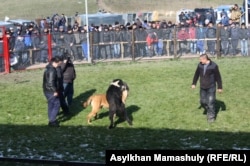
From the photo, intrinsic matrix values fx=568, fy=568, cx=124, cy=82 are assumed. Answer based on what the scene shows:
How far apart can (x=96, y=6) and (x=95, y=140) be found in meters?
45.8

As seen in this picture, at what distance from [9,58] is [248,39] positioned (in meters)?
10.5

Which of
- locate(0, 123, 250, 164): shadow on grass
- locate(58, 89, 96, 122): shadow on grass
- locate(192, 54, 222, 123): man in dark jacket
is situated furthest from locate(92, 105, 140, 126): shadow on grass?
locate(192, 54, 222, 123): man in dark jacket

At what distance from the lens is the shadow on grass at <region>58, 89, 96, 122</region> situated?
50.6 ft

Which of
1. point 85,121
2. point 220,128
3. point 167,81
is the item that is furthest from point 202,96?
point 167,81

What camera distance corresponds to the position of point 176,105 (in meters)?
16.3

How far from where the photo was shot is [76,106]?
54.4ft

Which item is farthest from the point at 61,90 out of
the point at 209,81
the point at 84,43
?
the point at 84,43

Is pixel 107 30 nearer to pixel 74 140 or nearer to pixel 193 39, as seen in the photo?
pixel 193 39

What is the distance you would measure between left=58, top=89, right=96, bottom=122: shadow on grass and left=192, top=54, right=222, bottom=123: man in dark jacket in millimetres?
3689

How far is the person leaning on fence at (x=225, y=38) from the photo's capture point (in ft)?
82.9

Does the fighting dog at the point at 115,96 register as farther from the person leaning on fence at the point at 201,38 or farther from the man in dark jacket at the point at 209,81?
the person leaning on fence at the point at 201,38

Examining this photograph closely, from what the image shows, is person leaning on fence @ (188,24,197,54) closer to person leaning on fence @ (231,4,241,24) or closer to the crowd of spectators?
the crowd of spectators

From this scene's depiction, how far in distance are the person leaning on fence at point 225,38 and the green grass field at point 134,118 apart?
9.97 ft

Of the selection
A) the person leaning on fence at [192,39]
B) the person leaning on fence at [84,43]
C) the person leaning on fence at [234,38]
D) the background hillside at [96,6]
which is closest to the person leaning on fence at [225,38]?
the person leaning on fence at [234,38]
